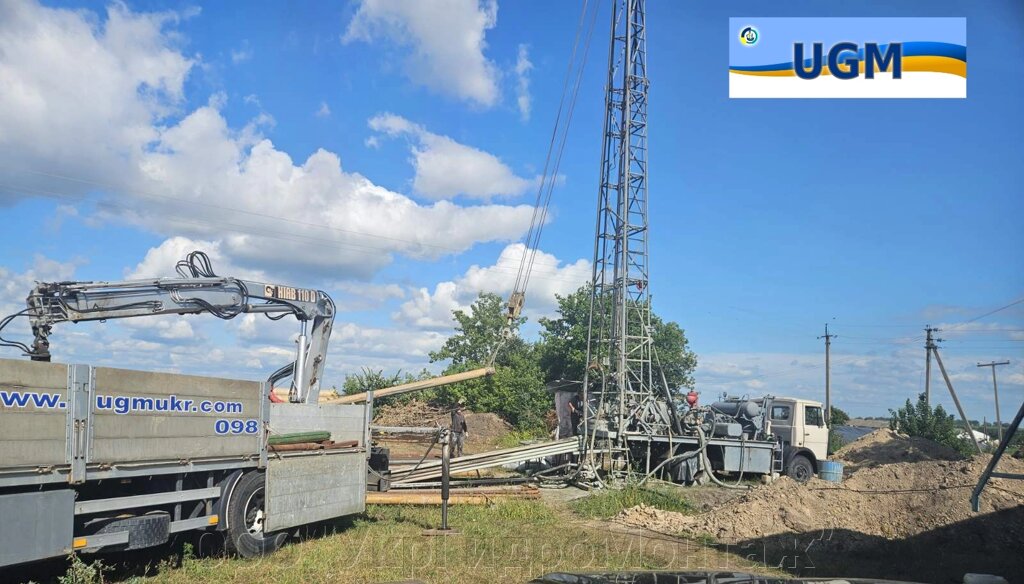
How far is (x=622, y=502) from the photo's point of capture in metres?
15.1

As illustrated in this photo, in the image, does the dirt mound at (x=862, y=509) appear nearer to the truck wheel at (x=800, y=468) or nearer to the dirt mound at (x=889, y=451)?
the truck wheel at (x=800, y=468)

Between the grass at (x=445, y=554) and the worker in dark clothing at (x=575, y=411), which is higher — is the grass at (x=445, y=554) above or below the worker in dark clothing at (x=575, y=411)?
below

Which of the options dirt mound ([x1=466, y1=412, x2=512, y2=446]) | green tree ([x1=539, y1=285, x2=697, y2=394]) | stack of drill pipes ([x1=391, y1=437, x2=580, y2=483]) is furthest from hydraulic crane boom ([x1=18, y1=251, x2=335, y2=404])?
green tree ([x1=539, y1=285, x2=697, y2=394])

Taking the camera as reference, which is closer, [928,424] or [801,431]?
[801,431]

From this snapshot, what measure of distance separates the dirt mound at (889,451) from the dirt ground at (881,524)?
13241 mm

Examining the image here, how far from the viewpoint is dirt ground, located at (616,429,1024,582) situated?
34.8 ft

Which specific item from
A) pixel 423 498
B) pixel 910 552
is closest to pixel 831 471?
pixel 910 552

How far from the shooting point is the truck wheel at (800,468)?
820 inches

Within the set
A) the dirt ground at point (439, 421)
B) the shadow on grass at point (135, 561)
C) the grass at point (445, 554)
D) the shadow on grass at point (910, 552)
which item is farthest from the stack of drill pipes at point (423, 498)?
the dirt ground at point (439, 421)

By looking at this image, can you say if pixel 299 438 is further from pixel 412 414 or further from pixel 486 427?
pixel 486 427

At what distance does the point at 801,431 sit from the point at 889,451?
9.23m

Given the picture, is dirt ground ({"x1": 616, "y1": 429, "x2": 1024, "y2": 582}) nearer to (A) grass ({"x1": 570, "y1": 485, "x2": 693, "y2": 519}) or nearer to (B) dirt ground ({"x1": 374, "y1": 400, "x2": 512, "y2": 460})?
(A) grass ({"x1": 570, "y1": 485, "x2": 693, "y2": 519})

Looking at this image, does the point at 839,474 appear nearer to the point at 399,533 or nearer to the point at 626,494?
the point at 626,494

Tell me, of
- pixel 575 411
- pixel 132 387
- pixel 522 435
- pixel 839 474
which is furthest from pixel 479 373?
pixel 522 435
